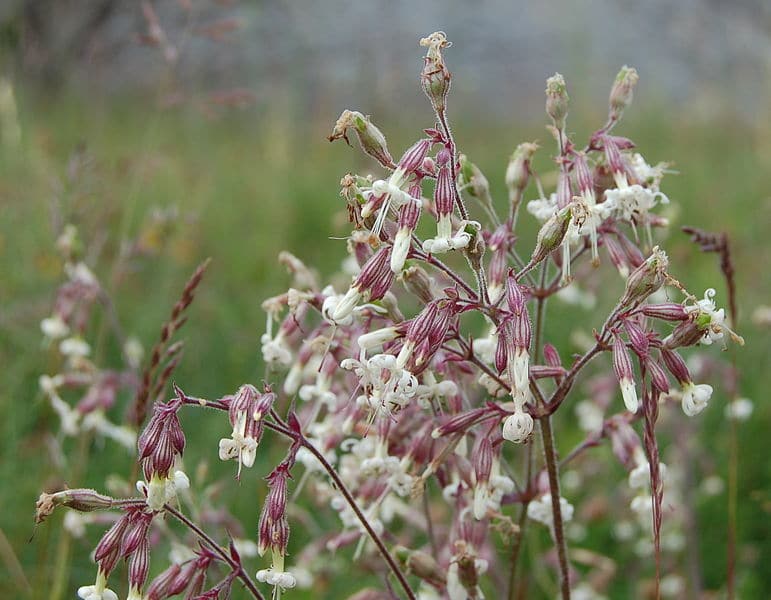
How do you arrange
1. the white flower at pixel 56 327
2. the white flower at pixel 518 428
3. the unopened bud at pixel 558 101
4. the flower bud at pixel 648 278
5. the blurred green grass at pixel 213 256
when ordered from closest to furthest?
1. the white flower at pixel 518 428
2. the flower bud at pixel 648 278
3. the unopened bud at pixel 558 101
4. the white flower at pixel 56 327
5. the blurred green grass at pixel 213 256

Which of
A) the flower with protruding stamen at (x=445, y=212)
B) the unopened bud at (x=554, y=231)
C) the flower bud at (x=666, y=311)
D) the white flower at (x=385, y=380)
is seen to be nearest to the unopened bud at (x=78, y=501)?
the white flower at (x=385, y=380)

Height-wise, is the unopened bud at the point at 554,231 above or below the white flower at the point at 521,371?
above

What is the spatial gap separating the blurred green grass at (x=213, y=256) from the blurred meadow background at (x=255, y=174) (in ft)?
0.05

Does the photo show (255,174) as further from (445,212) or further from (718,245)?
(445,212)

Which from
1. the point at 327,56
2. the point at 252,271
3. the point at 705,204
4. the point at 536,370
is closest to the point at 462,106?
the point at 327,56

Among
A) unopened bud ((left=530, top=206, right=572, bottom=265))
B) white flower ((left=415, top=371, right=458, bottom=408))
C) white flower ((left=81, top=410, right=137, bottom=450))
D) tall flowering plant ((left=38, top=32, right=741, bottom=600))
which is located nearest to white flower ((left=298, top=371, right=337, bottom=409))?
tall flowering plant ((left=38, top=32, right=741, bottom=600))

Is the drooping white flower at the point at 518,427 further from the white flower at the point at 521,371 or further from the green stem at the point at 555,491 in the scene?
the green stem at the point at 555,491

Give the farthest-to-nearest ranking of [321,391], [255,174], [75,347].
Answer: [255,174] → [75,347] → [321,391]

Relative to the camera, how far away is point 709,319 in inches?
54.3

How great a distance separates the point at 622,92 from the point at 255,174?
6.44 m

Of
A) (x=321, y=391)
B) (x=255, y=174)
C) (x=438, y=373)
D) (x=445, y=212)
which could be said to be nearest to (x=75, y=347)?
(x=321, y=391)

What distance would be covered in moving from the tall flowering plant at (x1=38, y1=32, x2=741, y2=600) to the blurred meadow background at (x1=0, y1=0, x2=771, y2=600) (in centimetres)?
48

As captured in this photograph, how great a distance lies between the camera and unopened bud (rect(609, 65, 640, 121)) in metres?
1.80

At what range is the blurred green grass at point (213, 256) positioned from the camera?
3016 millimetres
